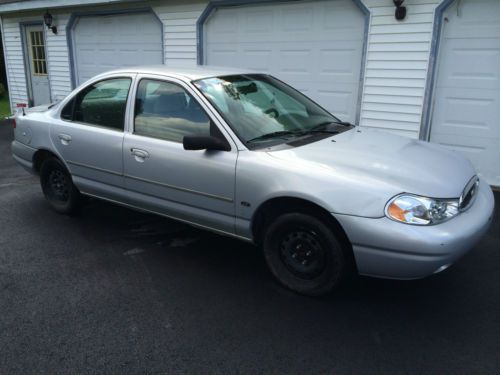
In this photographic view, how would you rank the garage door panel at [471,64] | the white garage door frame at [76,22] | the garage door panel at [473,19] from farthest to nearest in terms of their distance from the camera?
1. the white garage door frame at [76,22]
2. the garage door panel at [471,64]
3. the garage door panel at [473,19]

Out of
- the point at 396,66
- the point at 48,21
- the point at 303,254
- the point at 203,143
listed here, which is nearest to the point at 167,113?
the point at 203,143

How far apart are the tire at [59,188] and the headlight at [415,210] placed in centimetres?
339

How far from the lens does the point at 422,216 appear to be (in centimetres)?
285

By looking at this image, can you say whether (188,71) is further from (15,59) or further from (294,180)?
(15,59)

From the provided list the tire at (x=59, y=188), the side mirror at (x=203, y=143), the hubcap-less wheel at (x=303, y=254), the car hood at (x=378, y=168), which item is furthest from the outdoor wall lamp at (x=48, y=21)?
the hubcap-less wheel at (x=303, y=254)

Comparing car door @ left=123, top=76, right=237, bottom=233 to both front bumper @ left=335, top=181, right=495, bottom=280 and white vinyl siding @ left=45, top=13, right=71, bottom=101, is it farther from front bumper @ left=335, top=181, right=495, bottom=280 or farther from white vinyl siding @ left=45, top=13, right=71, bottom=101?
white vinyl siding @ left=45, top=13, right=71, bottom=101

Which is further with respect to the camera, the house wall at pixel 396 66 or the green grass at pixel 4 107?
the green grass at pixel 4 107

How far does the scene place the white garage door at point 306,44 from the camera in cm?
713

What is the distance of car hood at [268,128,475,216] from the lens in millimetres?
2934

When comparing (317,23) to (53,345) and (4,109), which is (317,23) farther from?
(4,109)

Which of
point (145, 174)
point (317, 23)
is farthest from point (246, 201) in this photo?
point (317, 23)

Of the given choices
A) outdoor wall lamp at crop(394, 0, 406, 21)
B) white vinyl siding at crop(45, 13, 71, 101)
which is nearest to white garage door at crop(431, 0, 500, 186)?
outdoor wall lamp at crop(394, 0, 406, 21)

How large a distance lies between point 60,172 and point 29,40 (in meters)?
9.79

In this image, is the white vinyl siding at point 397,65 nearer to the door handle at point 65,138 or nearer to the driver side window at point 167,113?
the driver side window at point 167,113
